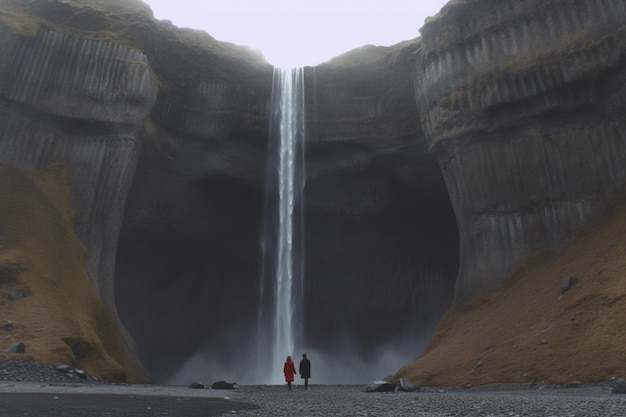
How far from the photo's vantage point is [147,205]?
35312 mm

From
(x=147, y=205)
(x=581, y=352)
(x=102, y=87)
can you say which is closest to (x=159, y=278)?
(x=147, y=205)

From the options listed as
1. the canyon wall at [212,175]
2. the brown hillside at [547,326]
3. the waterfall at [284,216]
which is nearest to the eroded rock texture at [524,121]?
the brown hillside at [547,326]

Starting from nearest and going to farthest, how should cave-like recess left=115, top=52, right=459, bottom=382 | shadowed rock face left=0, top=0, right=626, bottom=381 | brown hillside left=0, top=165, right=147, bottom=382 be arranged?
brown hillside left=0, top=165, right=147, bottom=382, shadowed rock face left=0, top=0, right=626, bottom=381, cave-like recess left=115, top=52, right=459, bottom=382

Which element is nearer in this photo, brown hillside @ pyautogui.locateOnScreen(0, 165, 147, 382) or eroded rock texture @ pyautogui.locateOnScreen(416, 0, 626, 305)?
brown hillside @ pyautogui.locateOnScreen(0, 165, 147, 382)

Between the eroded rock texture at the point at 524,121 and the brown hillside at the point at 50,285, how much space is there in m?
17.9

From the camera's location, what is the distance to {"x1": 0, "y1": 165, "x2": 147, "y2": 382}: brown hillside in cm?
2083

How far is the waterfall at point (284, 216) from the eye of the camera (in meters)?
38.9

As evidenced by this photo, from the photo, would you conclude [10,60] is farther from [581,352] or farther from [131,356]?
[581,352]

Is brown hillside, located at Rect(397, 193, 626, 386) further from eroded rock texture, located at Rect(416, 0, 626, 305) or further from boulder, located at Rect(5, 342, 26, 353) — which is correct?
boulder, located at Rect(5, 342, 26, 353)

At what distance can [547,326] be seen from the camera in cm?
1898

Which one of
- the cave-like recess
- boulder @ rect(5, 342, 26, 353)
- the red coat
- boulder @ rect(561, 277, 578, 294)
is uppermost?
the cave-like recess

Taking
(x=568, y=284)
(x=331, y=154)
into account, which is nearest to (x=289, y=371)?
(x=568, y=284)

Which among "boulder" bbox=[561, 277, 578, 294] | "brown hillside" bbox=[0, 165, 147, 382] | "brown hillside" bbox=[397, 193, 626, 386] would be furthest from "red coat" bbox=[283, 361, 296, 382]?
"boulder" bbox=[561, 277, 578, 294]

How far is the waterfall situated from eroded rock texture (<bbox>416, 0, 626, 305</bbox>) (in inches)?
465
